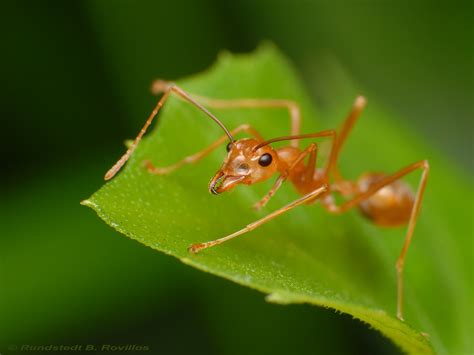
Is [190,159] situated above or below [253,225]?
above

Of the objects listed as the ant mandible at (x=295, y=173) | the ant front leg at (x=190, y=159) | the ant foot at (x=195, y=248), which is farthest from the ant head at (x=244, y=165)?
the ant foot at (x=195, y=248)

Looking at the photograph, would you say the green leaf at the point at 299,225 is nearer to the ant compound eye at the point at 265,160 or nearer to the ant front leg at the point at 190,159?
the ant front leg at the point at 190,159

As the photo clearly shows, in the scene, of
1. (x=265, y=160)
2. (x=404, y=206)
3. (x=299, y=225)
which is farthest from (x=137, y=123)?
(x=404, y=206)

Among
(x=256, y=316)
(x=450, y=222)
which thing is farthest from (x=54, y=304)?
(x=450, y=222)

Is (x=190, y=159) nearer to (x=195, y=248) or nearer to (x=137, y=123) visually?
(x=195, y=248)

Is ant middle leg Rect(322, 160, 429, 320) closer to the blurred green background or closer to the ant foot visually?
the blurred green background

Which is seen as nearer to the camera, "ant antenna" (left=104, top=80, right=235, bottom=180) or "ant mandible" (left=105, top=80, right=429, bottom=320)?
"ant antenna" (left=104, top=80, right=235, bottom=180)

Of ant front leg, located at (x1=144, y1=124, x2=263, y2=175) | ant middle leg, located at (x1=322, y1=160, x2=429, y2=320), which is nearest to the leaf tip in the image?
ant front leg, located at (x1=144, y1=124, x2=263, y2=175)
